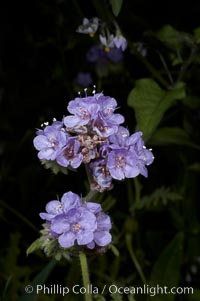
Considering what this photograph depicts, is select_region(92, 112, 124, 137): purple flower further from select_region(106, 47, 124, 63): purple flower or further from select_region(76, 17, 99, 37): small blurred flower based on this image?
select_region(106, 47, 124, 63): purple flower

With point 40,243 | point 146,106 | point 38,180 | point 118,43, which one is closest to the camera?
point 40,243

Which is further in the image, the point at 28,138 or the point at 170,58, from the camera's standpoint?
the point at 28,138

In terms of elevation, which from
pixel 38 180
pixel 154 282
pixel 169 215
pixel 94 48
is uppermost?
pixel 94 48

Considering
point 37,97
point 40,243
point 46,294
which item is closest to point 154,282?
point 46,294

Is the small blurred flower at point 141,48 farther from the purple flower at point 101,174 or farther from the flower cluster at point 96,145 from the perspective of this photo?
the purple flower at point 101,174

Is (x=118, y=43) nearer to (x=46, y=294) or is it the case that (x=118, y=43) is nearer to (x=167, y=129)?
(x=167, y=129)

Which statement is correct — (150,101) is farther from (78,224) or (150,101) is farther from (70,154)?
(78,224)
